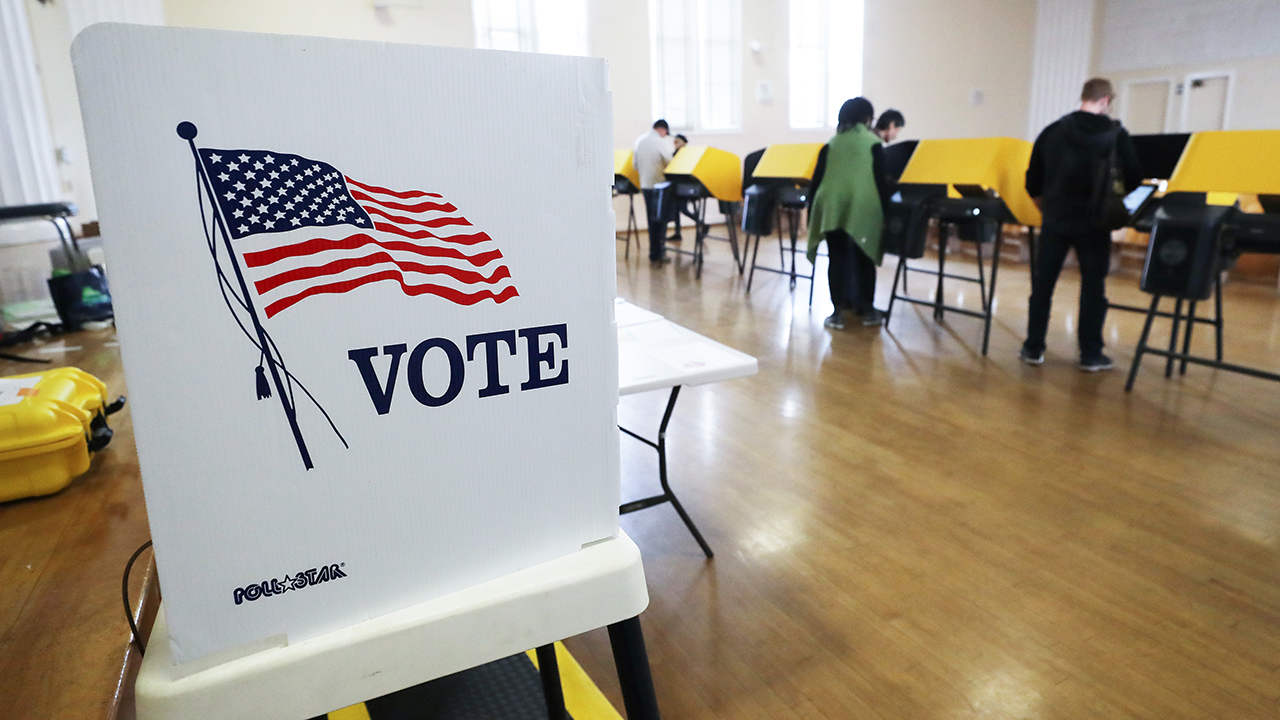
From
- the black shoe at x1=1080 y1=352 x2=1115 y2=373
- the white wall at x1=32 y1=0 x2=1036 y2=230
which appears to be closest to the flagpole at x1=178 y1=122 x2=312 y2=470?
the black shoe at x1=1080 y1=352 x2=1115 y2=373

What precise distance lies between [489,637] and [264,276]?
1.15ft

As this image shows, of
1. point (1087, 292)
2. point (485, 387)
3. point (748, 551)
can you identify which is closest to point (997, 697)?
point (748, 551)

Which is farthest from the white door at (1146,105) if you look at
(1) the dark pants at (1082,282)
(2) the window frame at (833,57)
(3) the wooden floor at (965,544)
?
(1) the dark pants at (1082,282)

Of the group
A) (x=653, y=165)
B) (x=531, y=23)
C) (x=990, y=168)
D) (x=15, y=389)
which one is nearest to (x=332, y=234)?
(x=15, y=389)

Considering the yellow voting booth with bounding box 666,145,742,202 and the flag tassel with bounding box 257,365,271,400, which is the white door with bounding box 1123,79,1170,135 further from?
the flag tassel with bounding box 257,365,271,400

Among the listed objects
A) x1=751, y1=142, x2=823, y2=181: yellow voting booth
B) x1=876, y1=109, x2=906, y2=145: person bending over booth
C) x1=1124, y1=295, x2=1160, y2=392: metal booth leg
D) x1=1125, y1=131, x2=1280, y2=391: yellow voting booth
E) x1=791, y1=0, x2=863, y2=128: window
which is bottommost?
x1=1124, y1=295, x2=1160, y2=392: metal booth leg

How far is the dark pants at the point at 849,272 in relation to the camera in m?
4.53

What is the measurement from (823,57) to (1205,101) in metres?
5.52

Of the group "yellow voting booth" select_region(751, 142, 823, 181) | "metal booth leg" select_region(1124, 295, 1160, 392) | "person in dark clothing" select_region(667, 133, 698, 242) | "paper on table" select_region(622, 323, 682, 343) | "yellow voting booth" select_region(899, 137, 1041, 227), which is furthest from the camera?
"person in dark clothing" select_region(667, 133, 698, 242)

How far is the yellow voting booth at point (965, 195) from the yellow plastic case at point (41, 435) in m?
3.62

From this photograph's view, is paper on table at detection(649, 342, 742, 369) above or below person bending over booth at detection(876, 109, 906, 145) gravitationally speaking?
below

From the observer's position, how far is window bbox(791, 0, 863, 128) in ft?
33.9

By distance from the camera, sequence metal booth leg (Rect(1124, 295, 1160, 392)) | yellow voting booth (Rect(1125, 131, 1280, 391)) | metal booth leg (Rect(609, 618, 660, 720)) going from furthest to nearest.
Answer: metal booth leg (Rect(1124, 295, 1160, 392)), yellow voting booth (Rect(1125, 131, 1280, 391)), metal booth leg (Rect(609, 618, 660, 720))

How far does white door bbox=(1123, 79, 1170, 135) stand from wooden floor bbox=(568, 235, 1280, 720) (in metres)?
9.53
